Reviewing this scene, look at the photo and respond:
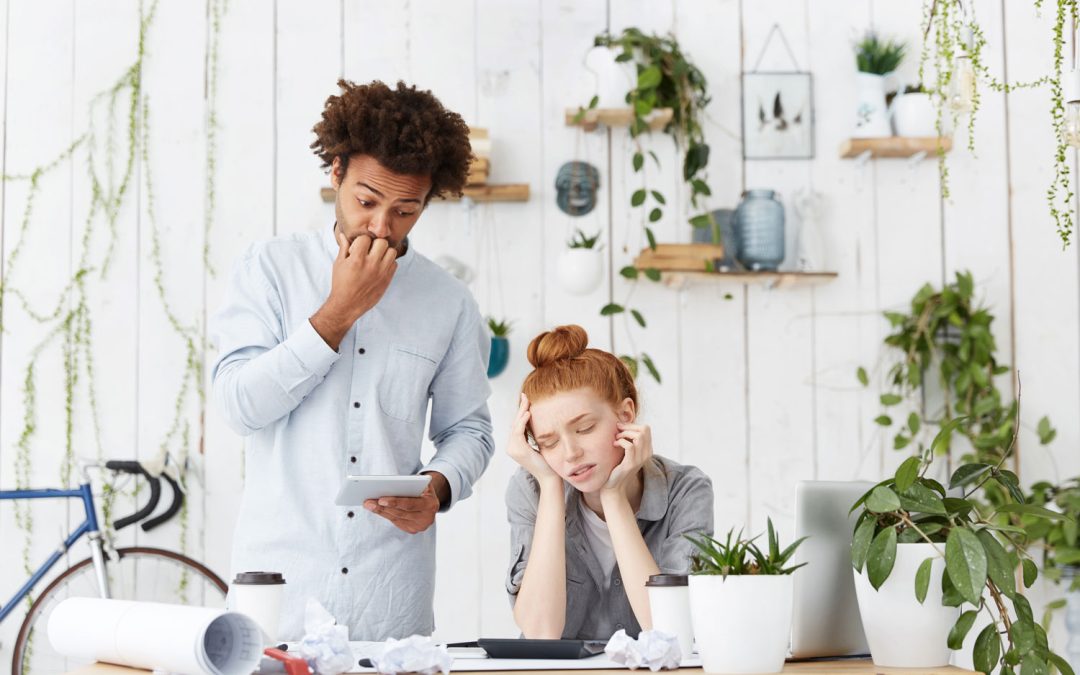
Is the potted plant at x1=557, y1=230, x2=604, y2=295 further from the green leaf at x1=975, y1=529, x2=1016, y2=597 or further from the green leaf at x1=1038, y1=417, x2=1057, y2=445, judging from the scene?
the green leaf at x1=975, y1=529, x2=1016, y2=597

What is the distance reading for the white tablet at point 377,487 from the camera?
1623 millimetres

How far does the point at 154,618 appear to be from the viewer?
110 cm

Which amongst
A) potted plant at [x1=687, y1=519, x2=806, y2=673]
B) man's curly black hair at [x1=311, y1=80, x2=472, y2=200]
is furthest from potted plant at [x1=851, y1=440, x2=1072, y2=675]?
man's curly black hair at [x1=311, y1=80, x2=472, y2=200]

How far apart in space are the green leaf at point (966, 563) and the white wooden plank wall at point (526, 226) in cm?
189

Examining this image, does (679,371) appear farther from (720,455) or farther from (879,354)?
(879,354)

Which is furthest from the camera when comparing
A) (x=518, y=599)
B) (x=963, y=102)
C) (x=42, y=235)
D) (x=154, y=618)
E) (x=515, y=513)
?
(x=42, y=235)

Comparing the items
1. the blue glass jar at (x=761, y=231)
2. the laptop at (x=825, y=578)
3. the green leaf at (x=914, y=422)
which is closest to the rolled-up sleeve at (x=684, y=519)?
the laptop at (x=825, y=578)

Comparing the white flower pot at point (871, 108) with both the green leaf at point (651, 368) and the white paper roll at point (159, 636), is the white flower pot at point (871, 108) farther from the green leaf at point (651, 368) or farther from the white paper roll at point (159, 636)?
the white paper roll at point (159, 636)

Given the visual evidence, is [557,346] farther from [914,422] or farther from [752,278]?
[914,422]

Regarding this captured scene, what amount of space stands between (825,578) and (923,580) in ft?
0.46

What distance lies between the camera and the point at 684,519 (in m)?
1.81

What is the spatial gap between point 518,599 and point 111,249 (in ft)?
6.31

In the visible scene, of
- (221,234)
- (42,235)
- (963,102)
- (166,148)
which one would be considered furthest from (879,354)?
(42,235)

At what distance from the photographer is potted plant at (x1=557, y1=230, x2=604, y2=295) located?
3092 mm
